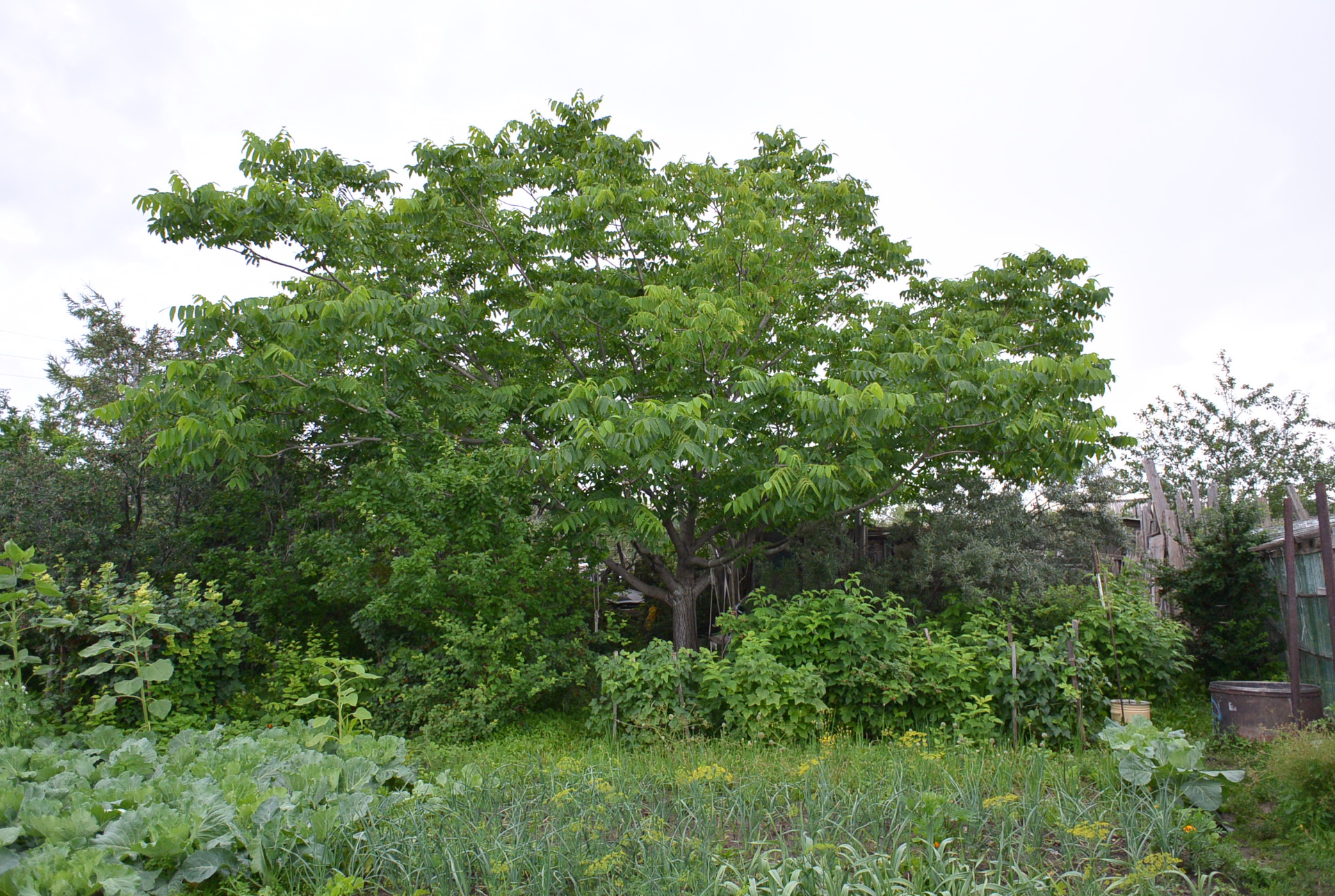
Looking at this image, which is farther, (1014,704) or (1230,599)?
(1230,599)

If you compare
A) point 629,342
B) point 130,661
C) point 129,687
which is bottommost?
point 129,687

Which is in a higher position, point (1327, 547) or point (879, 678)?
point (1327, 547)

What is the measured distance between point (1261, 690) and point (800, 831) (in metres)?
5.05

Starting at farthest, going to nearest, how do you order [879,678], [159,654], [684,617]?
[684,617] → [159,654] → [879,678]

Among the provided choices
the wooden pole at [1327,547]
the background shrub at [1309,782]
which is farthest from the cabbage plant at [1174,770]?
the wooden pole at [1327,547]

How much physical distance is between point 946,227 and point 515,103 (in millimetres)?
6081

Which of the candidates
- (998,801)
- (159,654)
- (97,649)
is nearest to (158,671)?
(97,649)

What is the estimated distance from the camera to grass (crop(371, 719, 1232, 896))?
302cm

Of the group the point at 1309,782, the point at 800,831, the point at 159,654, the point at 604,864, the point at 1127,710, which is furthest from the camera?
the point at 1127,710

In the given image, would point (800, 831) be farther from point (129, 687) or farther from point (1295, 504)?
point (1295, 504)

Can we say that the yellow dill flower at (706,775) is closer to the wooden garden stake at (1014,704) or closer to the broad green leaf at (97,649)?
the wooden garden stake at (1014,704)

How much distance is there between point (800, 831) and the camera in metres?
3.37

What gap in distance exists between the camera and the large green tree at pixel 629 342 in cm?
641

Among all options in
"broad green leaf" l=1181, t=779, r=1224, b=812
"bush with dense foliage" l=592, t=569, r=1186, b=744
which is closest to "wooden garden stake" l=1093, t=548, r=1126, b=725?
"bush with dense foliage" l=592, t=569, r=1186, b=744
